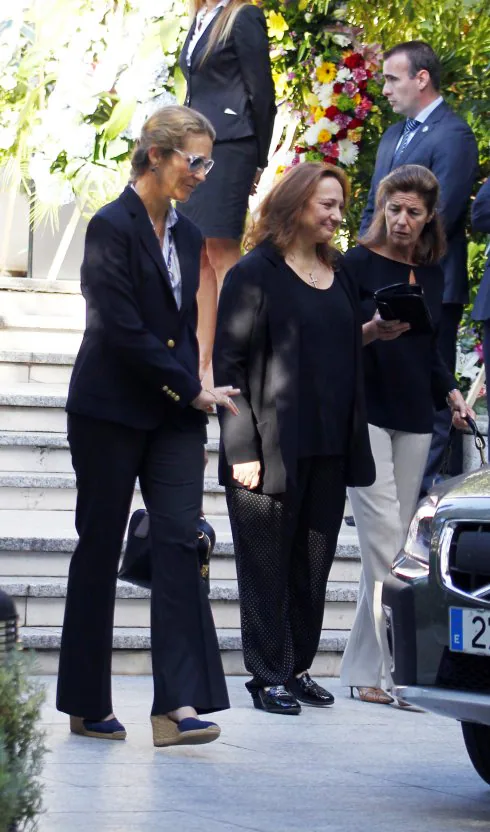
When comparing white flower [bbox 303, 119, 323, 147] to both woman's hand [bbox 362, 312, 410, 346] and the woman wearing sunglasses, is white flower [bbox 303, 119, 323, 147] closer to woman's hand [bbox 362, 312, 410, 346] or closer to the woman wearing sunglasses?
woman's hand [bbox 362, 312, 410, 346]

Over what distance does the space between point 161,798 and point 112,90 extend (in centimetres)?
663

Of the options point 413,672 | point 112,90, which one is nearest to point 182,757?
point 413,672

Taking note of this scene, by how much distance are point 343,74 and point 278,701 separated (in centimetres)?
487

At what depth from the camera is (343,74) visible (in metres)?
10.6

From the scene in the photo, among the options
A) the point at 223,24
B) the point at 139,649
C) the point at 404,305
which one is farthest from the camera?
the point at 223,24

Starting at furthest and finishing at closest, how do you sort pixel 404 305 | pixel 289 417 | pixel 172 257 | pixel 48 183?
pixel 48 183 < pixel 404 305 < pixel 289 417 < pixel 172 257

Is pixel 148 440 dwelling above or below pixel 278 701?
above

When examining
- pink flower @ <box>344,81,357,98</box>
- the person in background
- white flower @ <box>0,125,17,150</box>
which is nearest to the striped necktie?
the person in background

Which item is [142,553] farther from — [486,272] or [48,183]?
[48,183]

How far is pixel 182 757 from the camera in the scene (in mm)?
5801

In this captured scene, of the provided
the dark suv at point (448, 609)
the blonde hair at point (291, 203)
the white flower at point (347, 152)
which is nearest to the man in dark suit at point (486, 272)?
the blonde hair at point (291, 203)

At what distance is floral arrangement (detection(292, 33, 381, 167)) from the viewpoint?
10.5 m

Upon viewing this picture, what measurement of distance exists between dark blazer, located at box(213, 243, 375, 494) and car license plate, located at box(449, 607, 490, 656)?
1.83 meters

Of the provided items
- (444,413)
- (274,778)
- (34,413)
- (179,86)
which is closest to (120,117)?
Result: (179,86)
